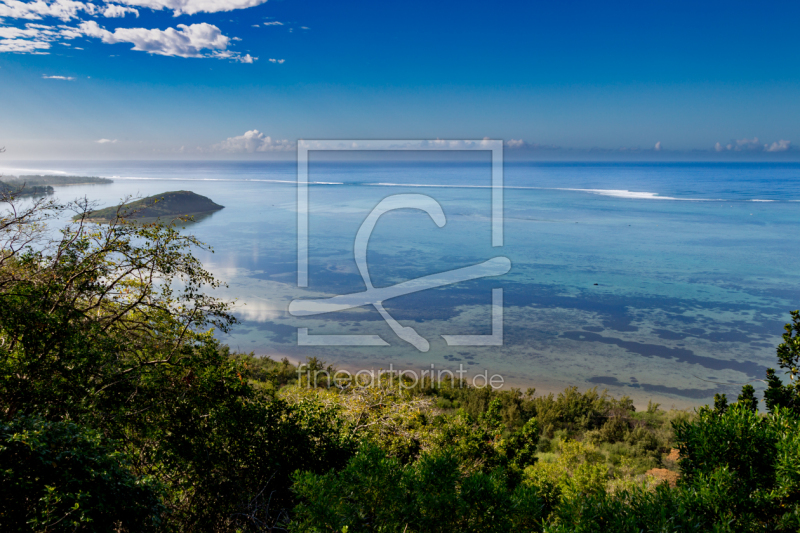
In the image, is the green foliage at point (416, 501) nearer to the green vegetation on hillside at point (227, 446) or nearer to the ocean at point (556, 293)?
the green vegetation on hillside at point (227, 446)

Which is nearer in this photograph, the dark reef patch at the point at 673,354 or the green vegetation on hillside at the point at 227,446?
the green vegetation on hillside at the point at 227,446

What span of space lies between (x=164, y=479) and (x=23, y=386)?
2.74 m

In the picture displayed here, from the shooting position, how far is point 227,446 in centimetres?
843

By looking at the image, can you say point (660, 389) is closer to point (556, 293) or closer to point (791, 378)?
point (556, 293)

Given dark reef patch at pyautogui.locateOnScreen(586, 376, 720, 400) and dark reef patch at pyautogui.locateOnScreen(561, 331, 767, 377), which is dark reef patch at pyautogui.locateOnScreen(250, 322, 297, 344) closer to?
dark reef patch at pyautogui.locateOnScreen(561, 331, 767, 377)

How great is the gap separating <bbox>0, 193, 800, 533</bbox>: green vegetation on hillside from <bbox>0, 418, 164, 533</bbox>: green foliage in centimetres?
2

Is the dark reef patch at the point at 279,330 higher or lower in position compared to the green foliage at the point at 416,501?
lower

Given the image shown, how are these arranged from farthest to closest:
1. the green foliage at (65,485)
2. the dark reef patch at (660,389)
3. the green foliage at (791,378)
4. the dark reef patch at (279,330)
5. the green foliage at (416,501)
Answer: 1. the dark reef patch at (279,330)
2. the dark reef patch at (660,389)
3. the green foliage at (791,378)
4. the green foliage at (416,501)
5. the green foliage at (65,485)

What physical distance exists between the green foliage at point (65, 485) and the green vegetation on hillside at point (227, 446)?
19mm

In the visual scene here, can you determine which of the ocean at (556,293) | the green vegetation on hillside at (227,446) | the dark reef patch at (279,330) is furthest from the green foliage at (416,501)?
the dark reef patch at (279,330)

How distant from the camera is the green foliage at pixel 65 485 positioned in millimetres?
4539

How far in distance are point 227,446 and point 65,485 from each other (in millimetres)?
3763

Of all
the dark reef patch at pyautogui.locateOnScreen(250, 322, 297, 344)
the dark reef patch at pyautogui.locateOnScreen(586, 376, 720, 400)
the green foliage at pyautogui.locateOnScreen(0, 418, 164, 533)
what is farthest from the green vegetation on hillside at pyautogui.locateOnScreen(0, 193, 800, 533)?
the dark reef patch at pyautogui.locateOnScreen(250, 322, 297, 344)

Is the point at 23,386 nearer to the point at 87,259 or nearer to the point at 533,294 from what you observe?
the point at 87,259
